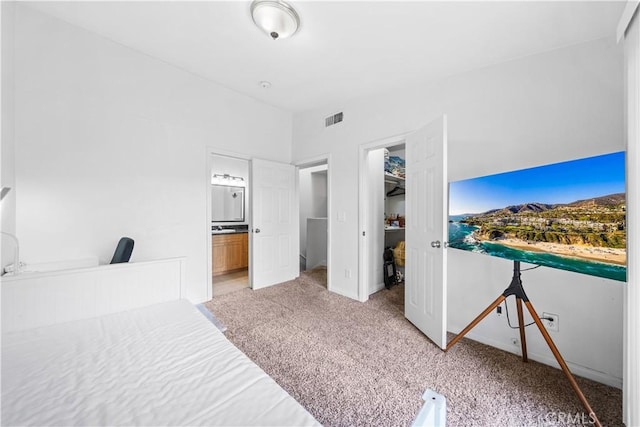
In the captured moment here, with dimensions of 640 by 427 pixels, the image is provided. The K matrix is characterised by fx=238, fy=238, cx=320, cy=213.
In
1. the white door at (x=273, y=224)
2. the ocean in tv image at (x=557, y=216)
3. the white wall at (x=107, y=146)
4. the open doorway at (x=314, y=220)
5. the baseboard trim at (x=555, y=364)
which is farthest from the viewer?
the open doorway at (x=314, y=220)

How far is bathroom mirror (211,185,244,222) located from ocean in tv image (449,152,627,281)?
4.19m

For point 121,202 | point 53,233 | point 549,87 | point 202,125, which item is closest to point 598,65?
point 549,87

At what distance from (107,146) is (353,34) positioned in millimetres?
2536

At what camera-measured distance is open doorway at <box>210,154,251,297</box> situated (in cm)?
412

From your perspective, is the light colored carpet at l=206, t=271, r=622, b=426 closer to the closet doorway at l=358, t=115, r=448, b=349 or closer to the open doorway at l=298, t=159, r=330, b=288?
the closet doorway at l=358, t=115, r=448, b=349

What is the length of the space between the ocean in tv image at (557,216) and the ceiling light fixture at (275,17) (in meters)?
1.94

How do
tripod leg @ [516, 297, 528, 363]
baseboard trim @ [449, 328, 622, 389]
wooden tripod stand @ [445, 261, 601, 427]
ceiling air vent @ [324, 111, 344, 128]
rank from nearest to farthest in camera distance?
wooden tripod stand @ [445, 261, 601, 427]
baseboard trim @ [449, 328, 622, 389]
tripod leg @ [516, 297, 528, 363]
ceiling air vent @ [324, 111, 344, 128]

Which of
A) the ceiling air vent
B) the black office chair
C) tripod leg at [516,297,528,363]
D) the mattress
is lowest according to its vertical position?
tripod leg at [516,297,528,363]

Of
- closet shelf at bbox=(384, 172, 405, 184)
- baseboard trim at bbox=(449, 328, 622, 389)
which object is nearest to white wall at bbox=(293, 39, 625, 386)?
baseboard trim at bbox=(449, 328, 622, 389)

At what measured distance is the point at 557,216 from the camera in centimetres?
139

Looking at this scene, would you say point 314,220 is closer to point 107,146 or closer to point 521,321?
point 107,146

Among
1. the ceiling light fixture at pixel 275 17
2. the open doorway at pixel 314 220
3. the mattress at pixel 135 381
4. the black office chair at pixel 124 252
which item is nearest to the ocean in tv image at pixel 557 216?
the mattress at pixel 135 381

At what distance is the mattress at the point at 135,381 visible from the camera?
80cm

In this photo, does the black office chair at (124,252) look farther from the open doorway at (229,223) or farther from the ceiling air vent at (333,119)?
the ceiling air vent at (333,119)
